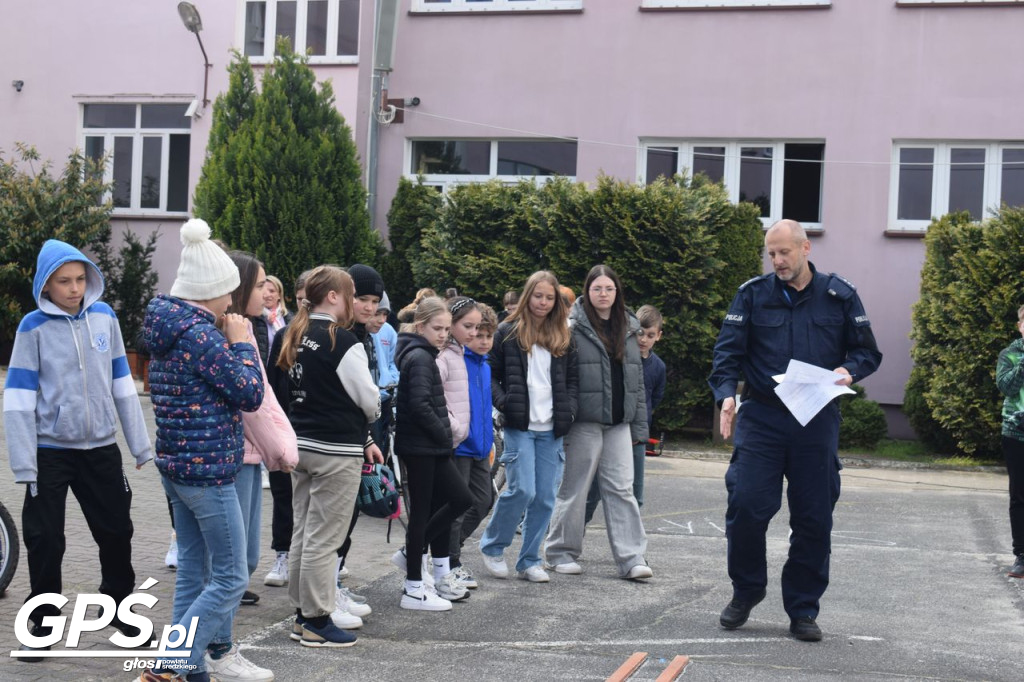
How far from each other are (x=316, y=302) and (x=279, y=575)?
205 centimetres

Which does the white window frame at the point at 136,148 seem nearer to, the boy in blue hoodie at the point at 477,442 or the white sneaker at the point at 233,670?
the boy in blue hoodie at the point at 477,442

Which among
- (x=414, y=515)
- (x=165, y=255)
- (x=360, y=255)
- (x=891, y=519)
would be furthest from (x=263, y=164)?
(x=414, y=515)

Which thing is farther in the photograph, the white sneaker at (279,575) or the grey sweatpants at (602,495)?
the grey sweatpants at (602,495)

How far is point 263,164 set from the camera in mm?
16938

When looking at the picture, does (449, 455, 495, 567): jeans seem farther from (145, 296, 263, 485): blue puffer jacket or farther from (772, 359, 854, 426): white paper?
(145, 296, 263, 485): blue puffer jacket

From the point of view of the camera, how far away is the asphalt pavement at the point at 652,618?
569 centimetres

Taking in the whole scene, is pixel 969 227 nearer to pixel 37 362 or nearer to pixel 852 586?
pixel 852 586

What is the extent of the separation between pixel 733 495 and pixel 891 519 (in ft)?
16.1

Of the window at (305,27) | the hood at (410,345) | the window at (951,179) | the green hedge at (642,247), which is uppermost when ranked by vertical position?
the window at (305,27)

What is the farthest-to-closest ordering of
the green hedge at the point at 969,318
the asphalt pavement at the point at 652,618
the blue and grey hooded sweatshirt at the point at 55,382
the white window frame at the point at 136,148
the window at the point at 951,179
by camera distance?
the white window frame at the point at 136,148
the window at the point at 951,179
the green hedge at the point at 969,318
the asphalt pavement at the point at 652,618
the blue and grey hooded sweatshirt at the point at 55,382

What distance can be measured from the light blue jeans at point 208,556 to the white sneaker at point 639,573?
3.30 m

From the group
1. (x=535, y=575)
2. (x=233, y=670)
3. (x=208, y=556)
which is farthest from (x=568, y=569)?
(x=208, y=556)

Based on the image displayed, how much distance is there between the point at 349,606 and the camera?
21.6 ft

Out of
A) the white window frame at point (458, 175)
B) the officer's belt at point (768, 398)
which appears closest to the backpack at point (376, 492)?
the officer's belt at point (768, 398)
